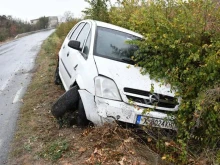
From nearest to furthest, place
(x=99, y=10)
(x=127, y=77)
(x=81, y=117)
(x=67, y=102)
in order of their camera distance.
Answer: (x=127, y=77), (x=81, y=117), (x=67, y=102), (x=99, y=10)

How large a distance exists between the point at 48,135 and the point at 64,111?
0.47 metres

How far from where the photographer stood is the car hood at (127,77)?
4551 mm

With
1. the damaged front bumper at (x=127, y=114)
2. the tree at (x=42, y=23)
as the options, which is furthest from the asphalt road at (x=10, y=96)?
the tree at (x=42, y=23)

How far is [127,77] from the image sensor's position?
4.69 m

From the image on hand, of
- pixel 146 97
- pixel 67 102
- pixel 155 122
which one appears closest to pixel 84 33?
pixel 67 102

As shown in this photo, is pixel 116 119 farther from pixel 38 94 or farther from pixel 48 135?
pixel 38 94

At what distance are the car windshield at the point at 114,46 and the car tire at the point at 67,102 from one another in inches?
31.1

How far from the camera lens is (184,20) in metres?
4.82

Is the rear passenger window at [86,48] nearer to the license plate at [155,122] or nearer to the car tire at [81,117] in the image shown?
the car tire at [81,117]

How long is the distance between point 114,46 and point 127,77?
3.41ft

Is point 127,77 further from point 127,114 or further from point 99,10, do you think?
point 99,10

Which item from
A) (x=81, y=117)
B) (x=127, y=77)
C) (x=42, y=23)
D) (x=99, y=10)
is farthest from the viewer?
(x=42, y=23)

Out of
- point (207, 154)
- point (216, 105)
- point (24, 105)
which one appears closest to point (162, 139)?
point (207, 154)

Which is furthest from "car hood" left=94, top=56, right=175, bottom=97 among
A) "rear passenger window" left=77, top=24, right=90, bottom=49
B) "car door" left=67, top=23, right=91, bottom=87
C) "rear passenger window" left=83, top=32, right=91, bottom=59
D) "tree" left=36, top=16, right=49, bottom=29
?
"tree" left=36, top=16, right=49, bottom=29
